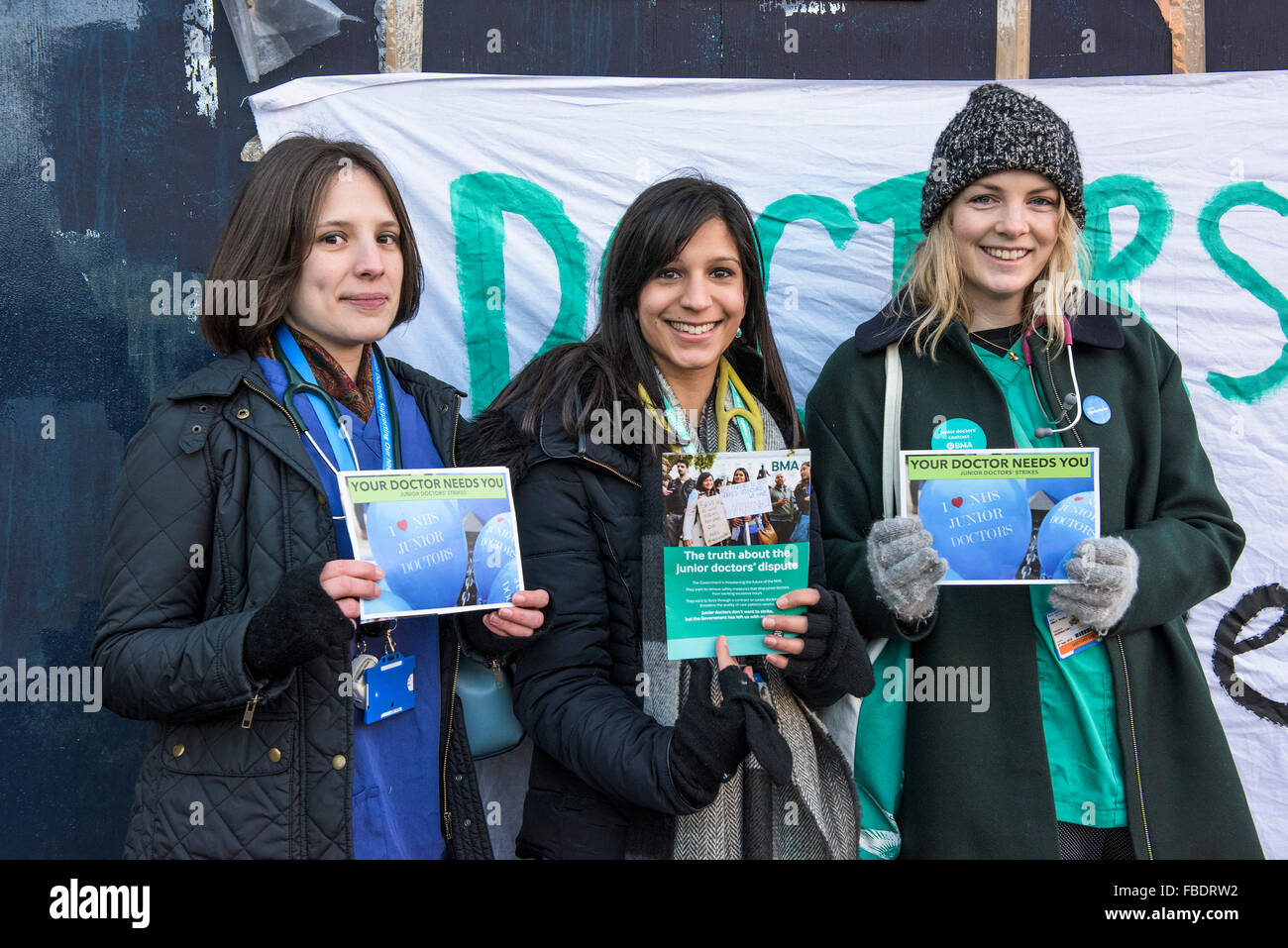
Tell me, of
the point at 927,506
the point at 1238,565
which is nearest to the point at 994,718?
the point at 927,506

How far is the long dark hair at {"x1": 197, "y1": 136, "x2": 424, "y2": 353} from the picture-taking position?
2246 millimetres

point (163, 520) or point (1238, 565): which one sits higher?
point (163, 520)

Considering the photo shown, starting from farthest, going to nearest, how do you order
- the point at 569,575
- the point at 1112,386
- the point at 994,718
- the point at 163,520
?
1. the point at 1112,386
2. the point at 994,718
3. the point at 569,575
4. the point at 163,520

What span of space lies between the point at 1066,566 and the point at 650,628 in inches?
38.9

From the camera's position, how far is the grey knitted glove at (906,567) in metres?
2.29

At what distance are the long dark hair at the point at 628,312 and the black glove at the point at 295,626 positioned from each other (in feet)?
2.12

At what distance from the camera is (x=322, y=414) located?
2293 mm

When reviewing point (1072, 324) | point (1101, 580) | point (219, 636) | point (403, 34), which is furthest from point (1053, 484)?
point (403, 34)

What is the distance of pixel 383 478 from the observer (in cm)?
210

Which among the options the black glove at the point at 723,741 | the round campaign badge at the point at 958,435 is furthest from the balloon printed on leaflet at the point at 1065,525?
the black glove at the point at 723,741

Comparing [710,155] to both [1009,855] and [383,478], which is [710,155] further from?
[1009,855]

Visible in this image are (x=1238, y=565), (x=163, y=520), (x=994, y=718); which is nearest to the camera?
(x=163, y=520)
